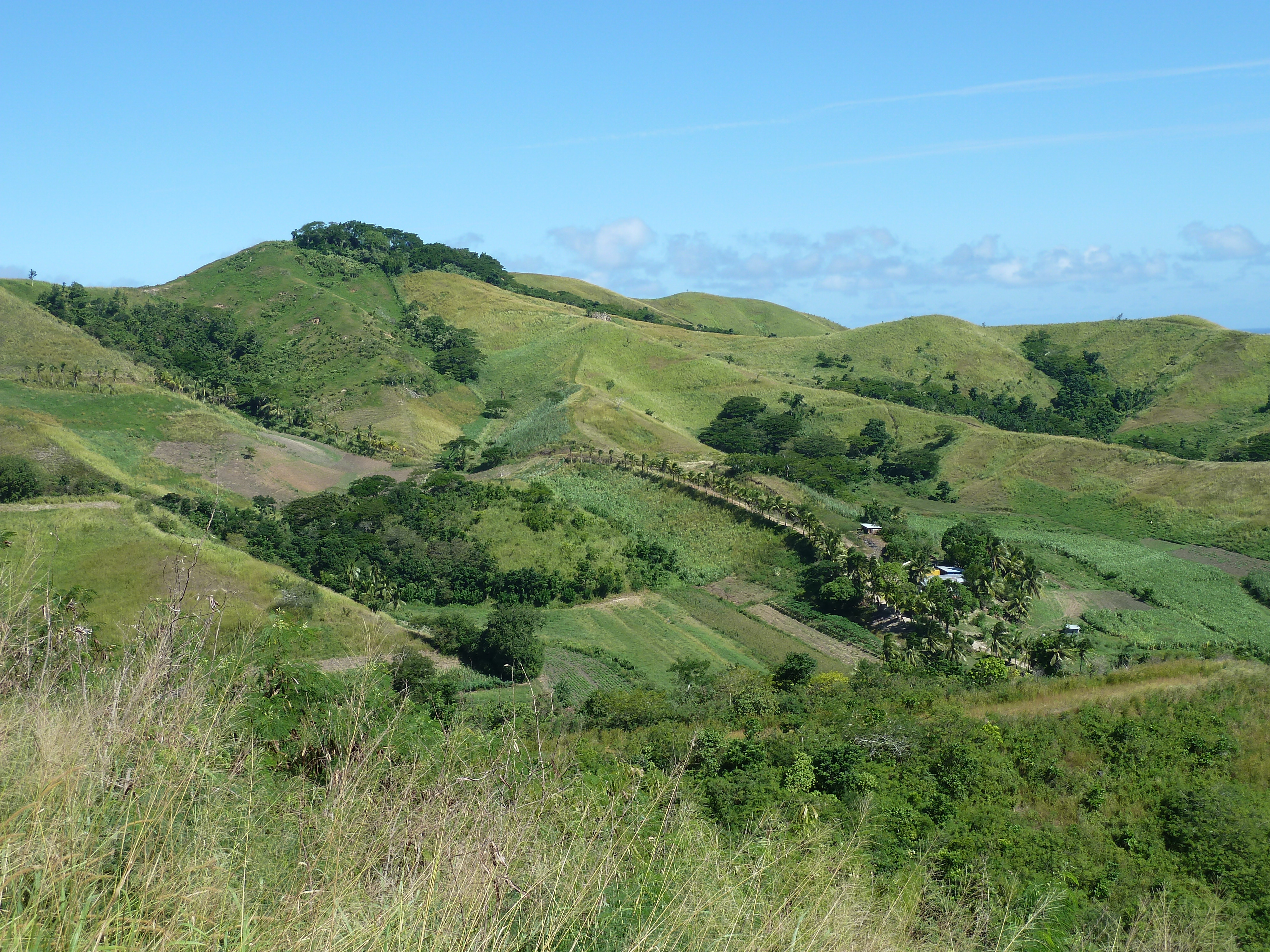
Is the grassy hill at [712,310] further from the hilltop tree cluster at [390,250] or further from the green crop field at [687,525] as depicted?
the green crop field at [687,525]

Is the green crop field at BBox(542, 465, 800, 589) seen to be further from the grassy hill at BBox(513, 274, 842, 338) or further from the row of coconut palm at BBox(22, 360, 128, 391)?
the grassy hill at BBox(513, 274, 842, 338)

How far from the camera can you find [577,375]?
94.9 meters

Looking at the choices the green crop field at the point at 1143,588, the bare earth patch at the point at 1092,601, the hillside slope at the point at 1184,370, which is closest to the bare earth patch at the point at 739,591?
the green crop field at the point at 1143,588

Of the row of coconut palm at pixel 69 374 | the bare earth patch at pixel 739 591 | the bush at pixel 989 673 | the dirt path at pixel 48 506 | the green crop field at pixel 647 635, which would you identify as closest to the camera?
the bush at pixel 989 673

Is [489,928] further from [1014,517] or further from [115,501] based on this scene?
[1014,517]

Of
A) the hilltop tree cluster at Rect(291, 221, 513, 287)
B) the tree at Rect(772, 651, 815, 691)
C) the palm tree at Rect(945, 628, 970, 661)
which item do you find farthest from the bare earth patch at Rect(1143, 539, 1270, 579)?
the hilltop tree cluster at Rect(291, 221, 513, 287)

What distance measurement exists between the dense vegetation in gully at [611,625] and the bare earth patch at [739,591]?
20 cm

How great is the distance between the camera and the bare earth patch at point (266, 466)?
6219 cm

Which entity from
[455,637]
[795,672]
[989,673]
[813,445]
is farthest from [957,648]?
[813,445]

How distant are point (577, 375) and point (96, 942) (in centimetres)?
9215

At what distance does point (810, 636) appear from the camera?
43.4m

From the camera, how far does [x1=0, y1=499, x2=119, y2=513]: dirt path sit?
4200 centimetres

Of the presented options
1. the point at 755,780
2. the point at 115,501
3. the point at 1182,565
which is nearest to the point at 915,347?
the point at 1182,565

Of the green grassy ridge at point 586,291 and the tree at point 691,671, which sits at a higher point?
the green grassy ridge at point 586,291
